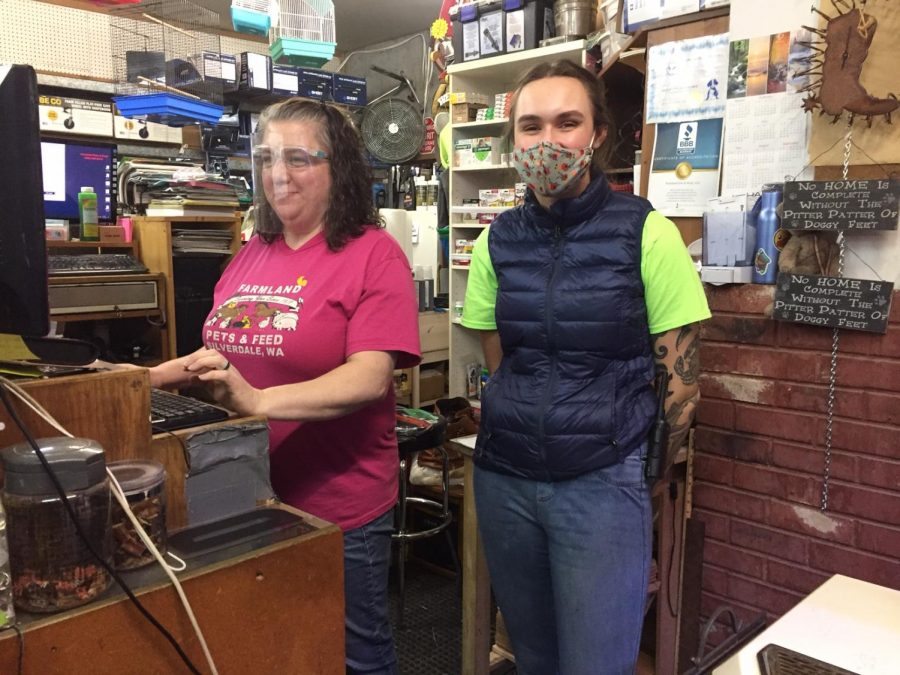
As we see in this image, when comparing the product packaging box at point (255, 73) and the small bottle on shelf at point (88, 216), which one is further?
the product packaging box at point (255, 73)

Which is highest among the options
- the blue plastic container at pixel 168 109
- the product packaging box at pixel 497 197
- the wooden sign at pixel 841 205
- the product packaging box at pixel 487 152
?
the blue plastic container at pixel 168 109

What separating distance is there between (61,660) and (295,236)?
0.88m

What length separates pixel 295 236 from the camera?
144 cm

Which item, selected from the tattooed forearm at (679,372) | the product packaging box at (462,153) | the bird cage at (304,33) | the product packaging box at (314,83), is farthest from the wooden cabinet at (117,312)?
the tattooed forearm at (679,372)

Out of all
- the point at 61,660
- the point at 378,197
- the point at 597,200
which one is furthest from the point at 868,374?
the point at 378,197

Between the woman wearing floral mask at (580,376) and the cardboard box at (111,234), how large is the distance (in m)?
2.58

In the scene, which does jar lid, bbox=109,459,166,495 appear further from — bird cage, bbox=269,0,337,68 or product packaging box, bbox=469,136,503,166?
bird cage, bbox=269,0,337,68

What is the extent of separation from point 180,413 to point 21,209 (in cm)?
40

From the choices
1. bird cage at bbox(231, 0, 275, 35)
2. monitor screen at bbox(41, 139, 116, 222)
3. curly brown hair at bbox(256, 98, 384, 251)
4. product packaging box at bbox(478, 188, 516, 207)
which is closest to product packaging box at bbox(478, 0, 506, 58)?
product packaging box at bbox(478, 188, 516, 207)

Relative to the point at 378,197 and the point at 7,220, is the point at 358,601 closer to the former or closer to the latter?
the point at 7,220

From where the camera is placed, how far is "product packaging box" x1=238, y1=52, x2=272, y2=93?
4.61 m

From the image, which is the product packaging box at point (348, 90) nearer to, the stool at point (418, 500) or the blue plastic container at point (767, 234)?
the stool at point (418, 500)

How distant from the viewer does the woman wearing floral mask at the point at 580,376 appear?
4.47 ft

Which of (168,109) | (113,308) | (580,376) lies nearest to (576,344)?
(580,376)
